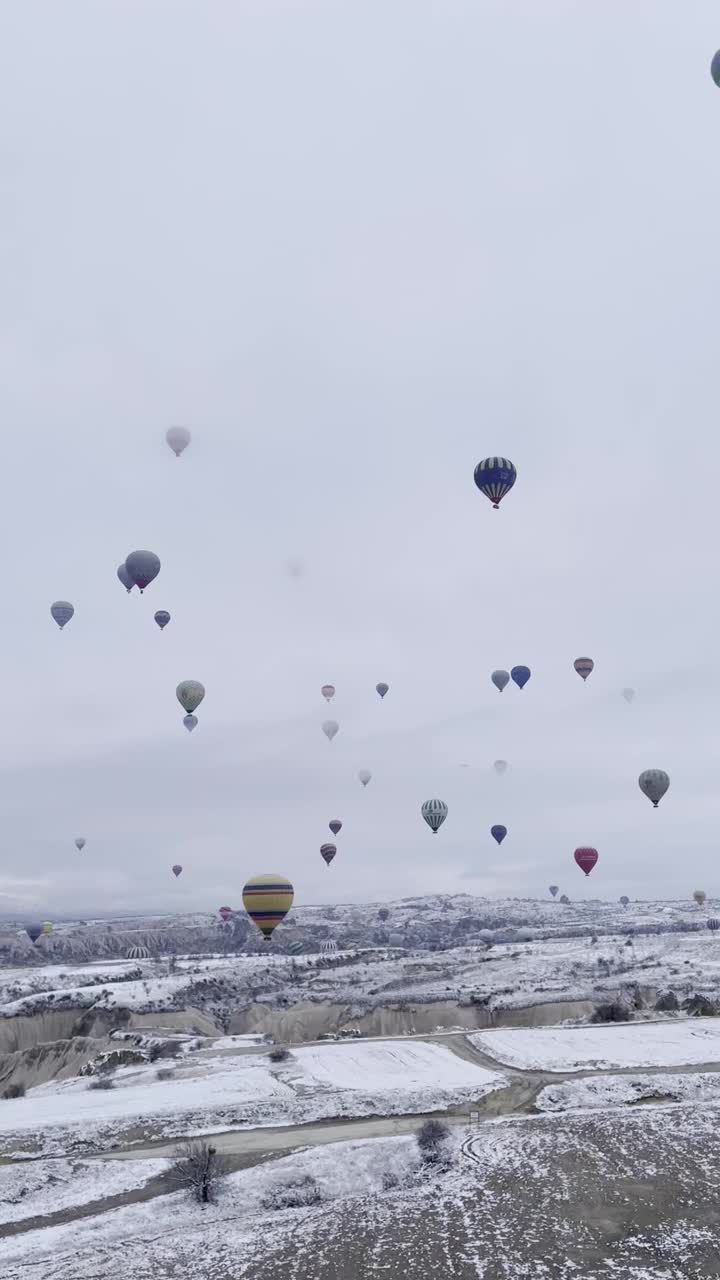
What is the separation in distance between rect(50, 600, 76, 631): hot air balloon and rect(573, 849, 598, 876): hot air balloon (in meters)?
→ 45.7

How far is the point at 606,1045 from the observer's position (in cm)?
4975

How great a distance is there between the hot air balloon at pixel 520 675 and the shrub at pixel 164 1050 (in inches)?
1451

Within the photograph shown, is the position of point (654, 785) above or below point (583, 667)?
below

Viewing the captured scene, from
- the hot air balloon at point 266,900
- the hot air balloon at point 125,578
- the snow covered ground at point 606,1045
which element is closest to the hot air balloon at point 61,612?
the hot air balloon at point 125,578

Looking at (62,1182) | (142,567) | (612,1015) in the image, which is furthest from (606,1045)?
(142,567)

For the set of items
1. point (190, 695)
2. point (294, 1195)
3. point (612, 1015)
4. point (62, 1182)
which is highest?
point (190, 695)

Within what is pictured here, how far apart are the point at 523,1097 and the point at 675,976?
172 feet

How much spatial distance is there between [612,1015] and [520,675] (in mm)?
26145

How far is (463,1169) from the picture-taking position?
2698 centimetres

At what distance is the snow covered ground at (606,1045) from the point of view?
4462 centimetres

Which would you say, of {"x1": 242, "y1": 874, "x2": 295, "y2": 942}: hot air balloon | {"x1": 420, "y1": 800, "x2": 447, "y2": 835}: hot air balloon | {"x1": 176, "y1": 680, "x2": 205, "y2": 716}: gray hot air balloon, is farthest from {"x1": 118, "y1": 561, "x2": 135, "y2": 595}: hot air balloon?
{"x1": 420, "y1": 800, "x2": 447, "y2": 835}: hot air balloon

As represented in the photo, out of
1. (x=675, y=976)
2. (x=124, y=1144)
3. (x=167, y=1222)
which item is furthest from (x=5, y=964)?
(x=167, y=1222)

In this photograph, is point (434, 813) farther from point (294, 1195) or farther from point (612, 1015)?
point (294, 1195)

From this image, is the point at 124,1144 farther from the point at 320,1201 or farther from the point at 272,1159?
the point at 320,1201
